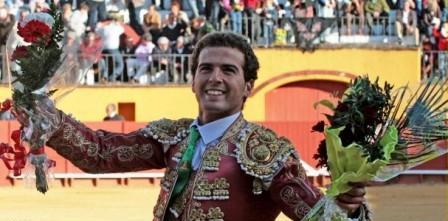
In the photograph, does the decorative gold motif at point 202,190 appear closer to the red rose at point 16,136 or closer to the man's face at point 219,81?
the man's face at point 219,81

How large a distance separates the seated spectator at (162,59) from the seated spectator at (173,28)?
0.14 m

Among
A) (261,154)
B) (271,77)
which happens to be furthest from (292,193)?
(271,77)

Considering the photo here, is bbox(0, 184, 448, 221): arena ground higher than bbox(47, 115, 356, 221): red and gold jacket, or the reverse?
bbox(47, 115, 356, 221): red and gold jacket

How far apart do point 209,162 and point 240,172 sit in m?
0.09

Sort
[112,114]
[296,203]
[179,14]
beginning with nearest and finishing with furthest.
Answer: [296,203] → [112,114] → [179,14]

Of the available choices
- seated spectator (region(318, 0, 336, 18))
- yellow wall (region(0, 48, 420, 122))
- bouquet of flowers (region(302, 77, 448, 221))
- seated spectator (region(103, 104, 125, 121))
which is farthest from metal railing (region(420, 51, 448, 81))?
bouquet of flowers (region(302, 77, 448, 221))

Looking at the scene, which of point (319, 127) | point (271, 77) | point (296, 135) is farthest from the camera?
point (271, 77)

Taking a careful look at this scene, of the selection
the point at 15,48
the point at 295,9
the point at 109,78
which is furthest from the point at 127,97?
the point at 15,48

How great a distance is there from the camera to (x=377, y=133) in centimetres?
249

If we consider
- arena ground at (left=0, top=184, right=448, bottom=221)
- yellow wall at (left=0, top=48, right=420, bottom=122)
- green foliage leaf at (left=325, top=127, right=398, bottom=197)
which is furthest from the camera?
yellow wall at (left=0, top=48, right=420, bottom=122)

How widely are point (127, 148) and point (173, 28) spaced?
13562mm

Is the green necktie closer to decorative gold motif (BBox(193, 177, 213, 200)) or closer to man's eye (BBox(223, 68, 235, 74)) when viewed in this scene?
decorative gold motif (BBox(193, 177, 213, 200))

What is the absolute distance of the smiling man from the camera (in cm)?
274

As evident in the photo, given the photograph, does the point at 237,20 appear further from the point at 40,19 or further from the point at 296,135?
the point at 40,19
